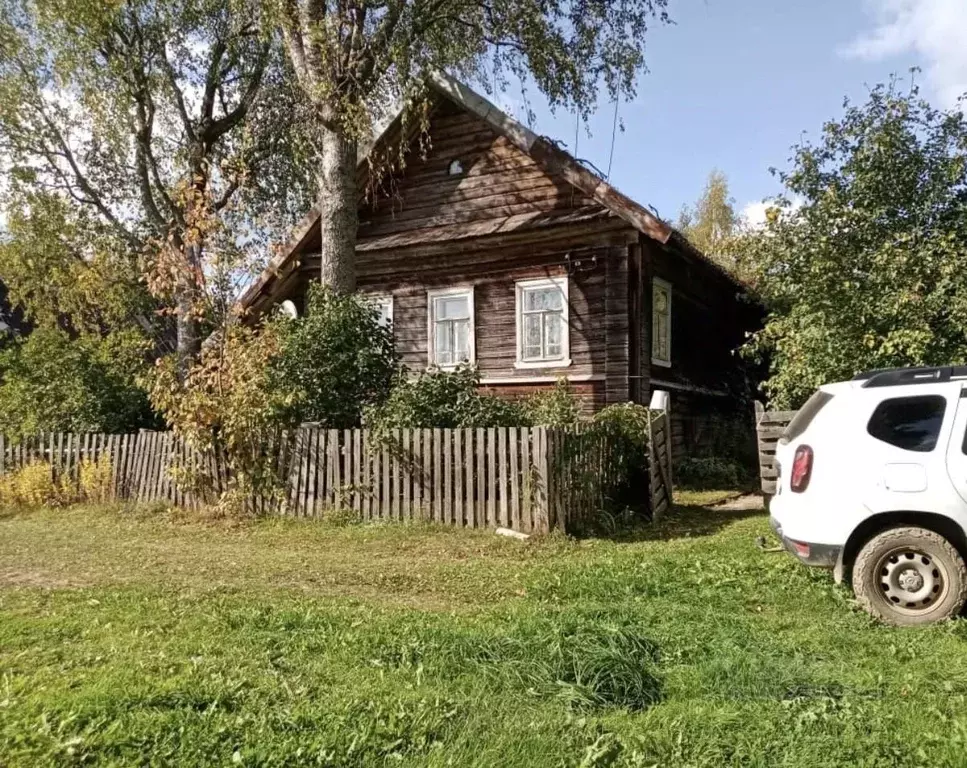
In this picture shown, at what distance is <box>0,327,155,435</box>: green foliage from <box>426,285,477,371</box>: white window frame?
18.9 ft

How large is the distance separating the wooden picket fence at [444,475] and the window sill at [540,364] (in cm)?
331

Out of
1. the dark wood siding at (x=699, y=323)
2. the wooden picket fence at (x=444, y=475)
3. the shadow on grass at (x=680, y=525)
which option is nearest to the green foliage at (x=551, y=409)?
the wooden picket fence at (x=444, y=475)

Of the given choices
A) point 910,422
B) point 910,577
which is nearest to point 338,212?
point 910,422

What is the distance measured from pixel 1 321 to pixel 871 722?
3289 cm

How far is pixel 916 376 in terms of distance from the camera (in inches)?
232

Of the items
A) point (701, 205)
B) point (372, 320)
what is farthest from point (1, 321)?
point (701, 205)

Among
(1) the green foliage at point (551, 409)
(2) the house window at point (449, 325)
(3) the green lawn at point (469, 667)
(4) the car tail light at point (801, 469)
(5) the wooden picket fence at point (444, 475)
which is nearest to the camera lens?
(3) the green lawn at point (469, 667)

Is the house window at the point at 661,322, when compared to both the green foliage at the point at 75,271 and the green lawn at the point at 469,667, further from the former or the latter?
the green foliage at the point at 75,271

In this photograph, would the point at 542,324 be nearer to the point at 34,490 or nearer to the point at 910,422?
the point at 34,490

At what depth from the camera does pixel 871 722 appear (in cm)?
368

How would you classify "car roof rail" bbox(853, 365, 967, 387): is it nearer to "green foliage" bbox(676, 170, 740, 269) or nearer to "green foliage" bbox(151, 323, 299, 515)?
"green foliage" bbox(151, 323, 299, 515)

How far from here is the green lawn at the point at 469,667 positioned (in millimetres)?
3434

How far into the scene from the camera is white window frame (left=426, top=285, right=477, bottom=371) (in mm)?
15875

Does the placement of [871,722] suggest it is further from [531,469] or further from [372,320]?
[372,320]
